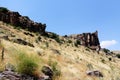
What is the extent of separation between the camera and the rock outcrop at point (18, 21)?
75169 millimetres

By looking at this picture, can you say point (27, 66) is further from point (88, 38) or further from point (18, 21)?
point (88, 38)

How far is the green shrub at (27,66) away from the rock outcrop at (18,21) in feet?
188

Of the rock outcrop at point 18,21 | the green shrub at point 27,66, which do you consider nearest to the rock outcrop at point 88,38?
the rock outcrop at point 18,21

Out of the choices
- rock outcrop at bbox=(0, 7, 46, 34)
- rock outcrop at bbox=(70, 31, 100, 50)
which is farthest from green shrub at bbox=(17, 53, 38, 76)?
rock outcrop at bbox=(70, 31, 100, 50)

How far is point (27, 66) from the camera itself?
58.0 feet

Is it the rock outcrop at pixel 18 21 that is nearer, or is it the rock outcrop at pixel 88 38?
the rock outcrop at pixel 18 21

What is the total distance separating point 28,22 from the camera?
A: 8231cm

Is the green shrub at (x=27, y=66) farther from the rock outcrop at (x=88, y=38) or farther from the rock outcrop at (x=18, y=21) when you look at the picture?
the rock outcrop at (x=88, y=38)

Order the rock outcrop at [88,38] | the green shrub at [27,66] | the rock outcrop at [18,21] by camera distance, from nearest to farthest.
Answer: the green shrub at [27,66]
the rock outcrop at [18,21]
the rock outcrop at [88,38]

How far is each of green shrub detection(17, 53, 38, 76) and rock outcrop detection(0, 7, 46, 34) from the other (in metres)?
57.3

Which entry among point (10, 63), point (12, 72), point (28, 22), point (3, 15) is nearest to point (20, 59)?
point (10, 63)

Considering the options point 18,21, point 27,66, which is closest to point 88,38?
point 18,21

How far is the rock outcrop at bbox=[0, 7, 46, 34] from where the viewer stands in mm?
75169

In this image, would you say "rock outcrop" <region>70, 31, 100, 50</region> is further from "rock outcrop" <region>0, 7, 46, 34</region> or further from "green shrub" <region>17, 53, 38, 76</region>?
"green shrub" <region>17, 53, 38, 76</region>
